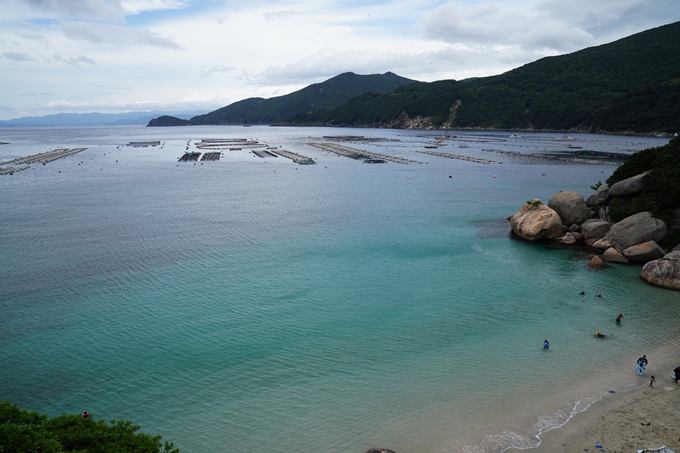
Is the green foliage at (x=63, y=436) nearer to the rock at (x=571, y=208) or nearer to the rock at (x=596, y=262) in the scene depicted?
the rock at (x=596, y=262)

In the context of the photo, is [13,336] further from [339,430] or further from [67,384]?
[339,430]

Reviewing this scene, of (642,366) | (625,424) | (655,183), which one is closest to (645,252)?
(655,183)

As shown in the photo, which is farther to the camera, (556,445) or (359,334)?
(359,334)

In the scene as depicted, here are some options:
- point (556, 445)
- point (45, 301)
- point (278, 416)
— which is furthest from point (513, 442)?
point (45, 301)

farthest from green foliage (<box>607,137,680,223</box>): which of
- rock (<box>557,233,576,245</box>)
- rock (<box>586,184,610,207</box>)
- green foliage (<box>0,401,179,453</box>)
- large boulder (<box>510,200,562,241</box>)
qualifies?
green foliage (<box>0,401,179,453</box>)

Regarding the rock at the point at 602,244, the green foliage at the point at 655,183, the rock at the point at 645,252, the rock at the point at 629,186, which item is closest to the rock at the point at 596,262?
the rock at the point at 645,252

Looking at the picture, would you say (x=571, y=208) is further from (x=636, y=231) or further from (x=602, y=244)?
(x=636, y=231)
